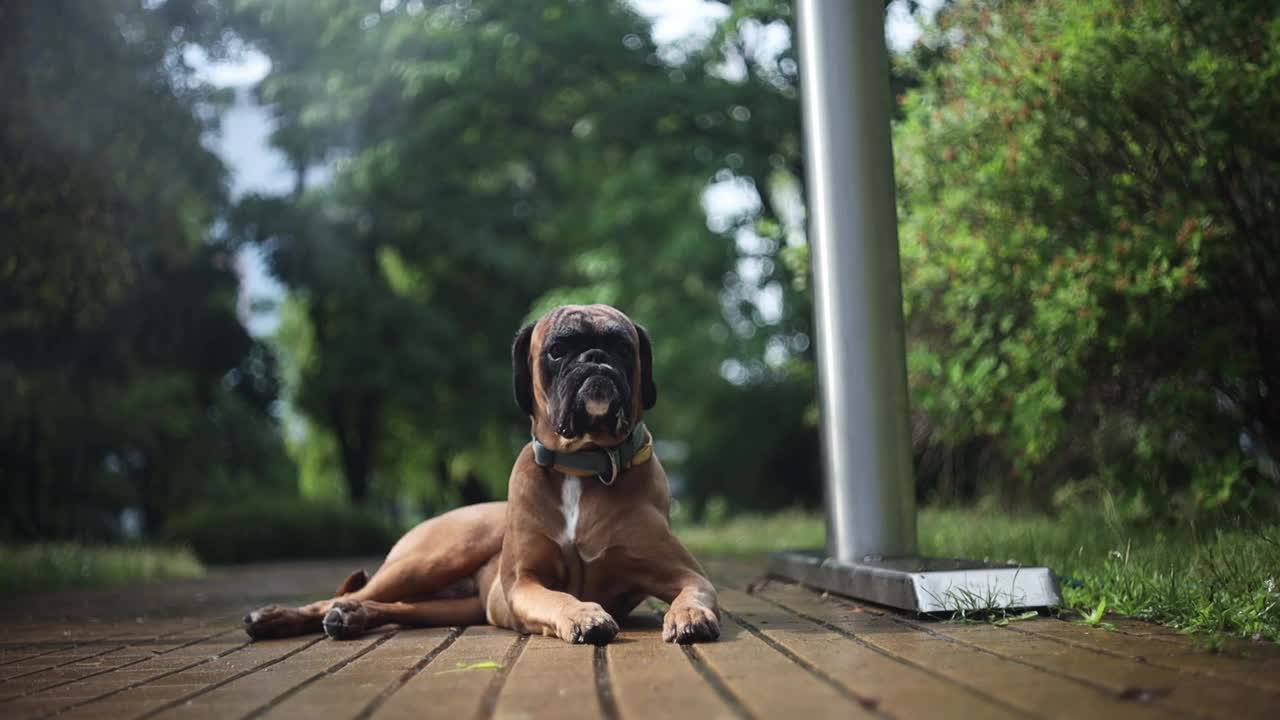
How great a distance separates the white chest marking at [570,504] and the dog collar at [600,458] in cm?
5

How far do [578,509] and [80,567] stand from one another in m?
6.85

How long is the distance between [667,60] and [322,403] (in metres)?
10.2

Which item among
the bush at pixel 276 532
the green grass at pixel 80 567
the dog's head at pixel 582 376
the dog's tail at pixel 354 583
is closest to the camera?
the dog's head at pixel 582 376

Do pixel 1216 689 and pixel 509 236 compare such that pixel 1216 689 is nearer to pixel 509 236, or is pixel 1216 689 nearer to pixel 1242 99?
pixel 1242 99

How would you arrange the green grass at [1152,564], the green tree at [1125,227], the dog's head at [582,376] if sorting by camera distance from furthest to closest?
the green tree at [1125,227] < the dog's head at [582,376] < the green grass at [1152,564]

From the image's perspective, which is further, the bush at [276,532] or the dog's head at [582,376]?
the bush at [276,532]

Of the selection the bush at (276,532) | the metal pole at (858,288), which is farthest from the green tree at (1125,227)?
the bush at (276,532)

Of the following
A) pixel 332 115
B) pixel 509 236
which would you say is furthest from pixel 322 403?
pixel 332 115

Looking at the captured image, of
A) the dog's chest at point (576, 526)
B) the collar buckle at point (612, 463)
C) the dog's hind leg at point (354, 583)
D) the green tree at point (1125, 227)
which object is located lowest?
the dog's hind leg at point (354, 583)

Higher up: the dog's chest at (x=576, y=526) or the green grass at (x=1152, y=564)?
the dog's chest at (x=576, y=526)

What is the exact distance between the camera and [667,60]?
14.7 meters

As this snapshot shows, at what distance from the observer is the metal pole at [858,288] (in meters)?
4.97

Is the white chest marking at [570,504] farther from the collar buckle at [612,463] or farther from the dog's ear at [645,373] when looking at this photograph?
the dog's ear at [645,373]

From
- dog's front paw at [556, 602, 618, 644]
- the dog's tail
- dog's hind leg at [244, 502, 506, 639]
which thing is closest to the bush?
the dog's tail
